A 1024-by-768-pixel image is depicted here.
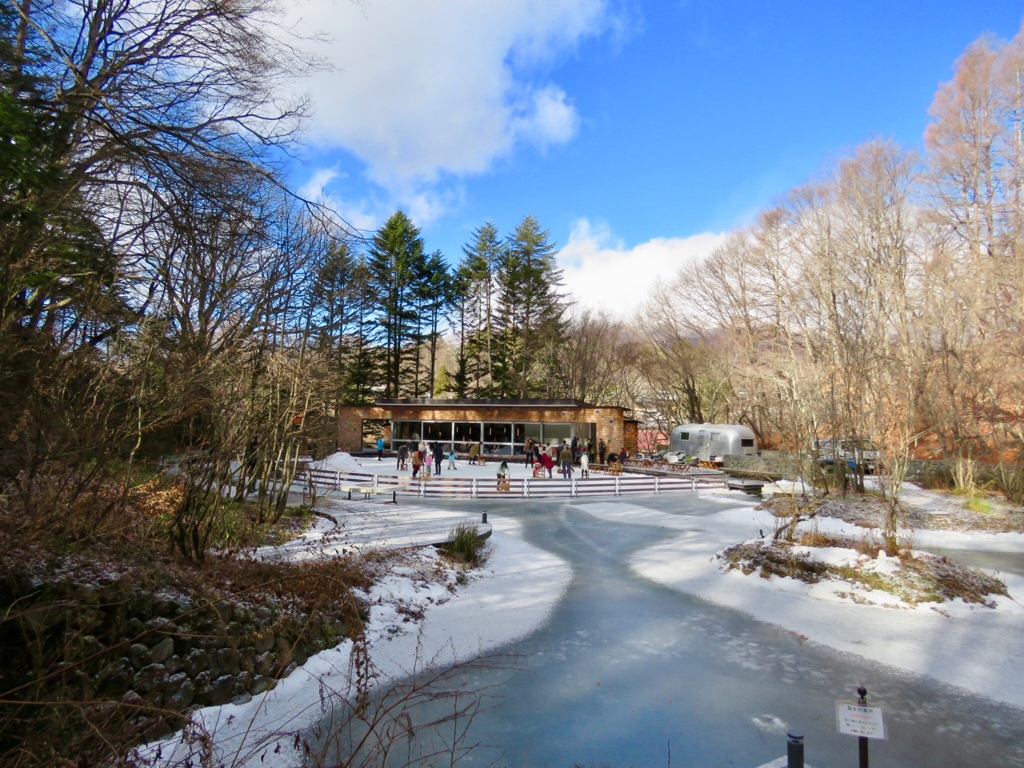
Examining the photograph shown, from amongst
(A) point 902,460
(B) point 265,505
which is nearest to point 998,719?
(A) point 902,460

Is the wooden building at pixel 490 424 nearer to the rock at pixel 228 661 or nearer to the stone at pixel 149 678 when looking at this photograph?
the rock at pixel 228 661

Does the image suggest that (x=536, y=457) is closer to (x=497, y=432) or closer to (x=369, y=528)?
(x=497, y=432)

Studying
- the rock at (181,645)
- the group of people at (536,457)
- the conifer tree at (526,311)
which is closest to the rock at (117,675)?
the rock at (181,645)

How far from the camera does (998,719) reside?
531 cm

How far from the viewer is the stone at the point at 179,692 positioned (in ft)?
16.3

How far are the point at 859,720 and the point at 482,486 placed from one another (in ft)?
57.1

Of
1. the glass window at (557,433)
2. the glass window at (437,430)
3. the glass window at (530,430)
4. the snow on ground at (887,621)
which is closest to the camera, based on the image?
the snow on ground at (887,621)

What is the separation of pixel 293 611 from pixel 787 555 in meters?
8.04

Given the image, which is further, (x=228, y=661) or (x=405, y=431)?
(x=405, y=431)

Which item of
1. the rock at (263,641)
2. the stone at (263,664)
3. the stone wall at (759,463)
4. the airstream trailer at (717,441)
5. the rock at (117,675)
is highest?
the airstream trailer at (717,441)

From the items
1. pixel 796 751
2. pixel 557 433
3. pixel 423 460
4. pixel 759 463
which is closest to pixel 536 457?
pixel 557 433

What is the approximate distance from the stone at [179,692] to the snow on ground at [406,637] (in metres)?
0.18

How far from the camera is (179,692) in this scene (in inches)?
199

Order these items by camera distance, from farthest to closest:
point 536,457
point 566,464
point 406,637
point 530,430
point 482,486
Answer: point 530,430 < point 536,457 < point 566,464 < point 482,486 < point 406,637
